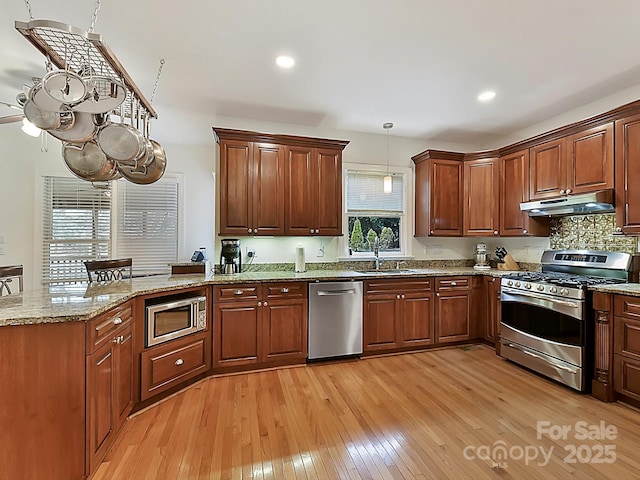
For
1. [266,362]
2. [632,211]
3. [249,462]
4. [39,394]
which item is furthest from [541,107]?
[39,394]

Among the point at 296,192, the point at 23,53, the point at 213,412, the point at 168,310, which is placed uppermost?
the point at 23,53

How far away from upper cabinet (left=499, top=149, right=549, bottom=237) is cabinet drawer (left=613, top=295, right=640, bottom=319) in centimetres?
134

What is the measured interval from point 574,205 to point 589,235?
1.76 ft

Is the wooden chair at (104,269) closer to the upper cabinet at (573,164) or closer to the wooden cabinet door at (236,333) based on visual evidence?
the wooden cabinet door at (236,333)

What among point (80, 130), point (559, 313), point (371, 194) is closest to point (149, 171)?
point (80, 130)

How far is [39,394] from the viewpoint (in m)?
1.61

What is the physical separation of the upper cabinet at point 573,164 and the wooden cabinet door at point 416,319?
1743mm

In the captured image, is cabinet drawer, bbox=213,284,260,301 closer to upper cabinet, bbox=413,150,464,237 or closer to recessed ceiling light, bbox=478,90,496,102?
upper cabinet, bbox=413,150,464,237

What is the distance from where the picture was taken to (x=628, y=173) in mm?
2760

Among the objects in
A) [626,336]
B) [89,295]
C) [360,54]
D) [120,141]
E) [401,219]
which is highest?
[360,54]

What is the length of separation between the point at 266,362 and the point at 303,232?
1.46 m

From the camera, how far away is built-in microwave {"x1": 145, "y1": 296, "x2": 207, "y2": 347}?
2.54 metres

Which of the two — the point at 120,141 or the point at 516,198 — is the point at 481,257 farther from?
the point at 120,141

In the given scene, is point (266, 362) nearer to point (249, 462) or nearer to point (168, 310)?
point (168, 310)
